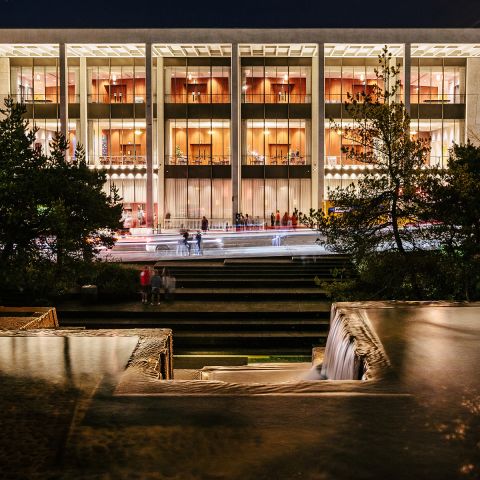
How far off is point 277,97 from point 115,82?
13.0 m

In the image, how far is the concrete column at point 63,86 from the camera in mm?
41656

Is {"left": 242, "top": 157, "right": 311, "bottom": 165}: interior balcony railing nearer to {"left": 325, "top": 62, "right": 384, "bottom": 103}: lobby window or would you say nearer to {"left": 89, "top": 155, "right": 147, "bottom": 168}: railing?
{"left": 325, "top": 62, "right": 384, "bottom": 103}: lobby window

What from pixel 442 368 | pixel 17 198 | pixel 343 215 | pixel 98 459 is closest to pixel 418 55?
pixel 343 215

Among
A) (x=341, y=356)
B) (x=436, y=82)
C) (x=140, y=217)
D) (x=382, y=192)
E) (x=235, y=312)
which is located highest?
(x=436, y=82)

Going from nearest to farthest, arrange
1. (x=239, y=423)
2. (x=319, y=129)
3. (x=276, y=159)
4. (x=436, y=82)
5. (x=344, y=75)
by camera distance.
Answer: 1. (x=239, y=423)
2. (x=319, y=129)
3. (x=436, y=82)
4. (x=344, y=75)
5. (x=276, y=159)

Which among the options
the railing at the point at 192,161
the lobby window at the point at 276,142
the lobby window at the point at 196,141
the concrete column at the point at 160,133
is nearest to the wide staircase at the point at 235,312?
the concrete column at the point at 160,133

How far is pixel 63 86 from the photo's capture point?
42219 millimetres

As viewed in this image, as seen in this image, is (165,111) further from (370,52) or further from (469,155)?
(469,155)

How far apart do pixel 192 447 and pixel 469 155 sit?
1316 centimetres

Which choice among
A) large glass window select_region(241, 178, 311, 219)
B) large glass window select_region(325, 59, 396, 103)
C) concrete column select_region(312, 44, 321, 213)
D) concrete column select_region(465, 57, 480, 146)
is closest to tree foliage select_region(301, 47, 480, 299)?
concrete column select_region(312, 44, 321, 213)

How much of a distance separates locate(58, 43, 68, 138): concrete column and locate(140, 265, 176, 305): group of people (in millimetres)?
24818

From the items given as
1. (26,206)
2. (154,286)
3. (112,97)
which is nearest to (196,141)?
(112,97)

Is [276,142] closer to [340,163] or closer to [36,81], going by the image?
[340,163]

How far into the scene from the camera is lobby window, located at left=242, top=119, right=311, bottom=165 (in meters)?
45.4
